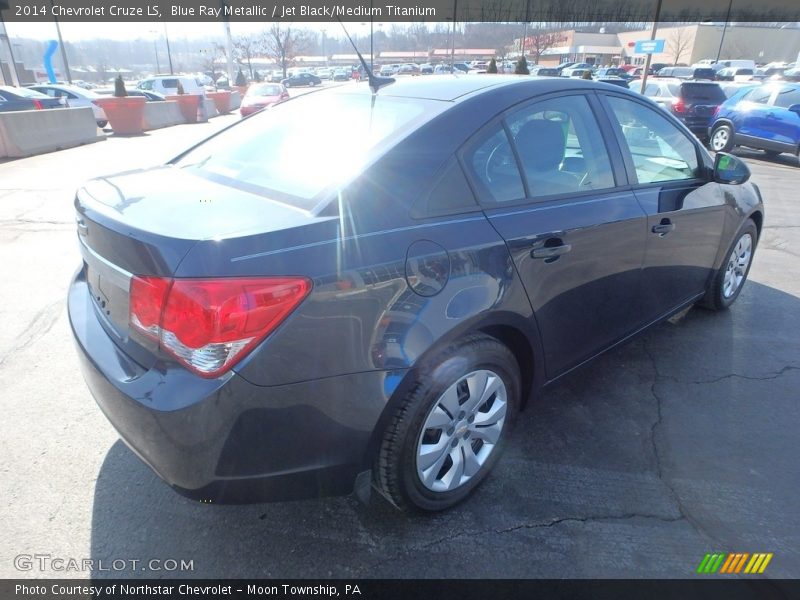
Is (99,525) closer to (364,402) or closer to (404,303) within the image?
(364,402)

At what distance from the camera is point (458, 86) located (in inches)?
102

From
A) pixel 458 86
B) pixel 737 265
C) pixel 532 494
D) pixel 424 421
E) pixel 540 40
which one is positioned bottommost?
pixel 532 494

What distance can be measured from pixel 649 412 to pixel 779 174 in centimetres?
1112

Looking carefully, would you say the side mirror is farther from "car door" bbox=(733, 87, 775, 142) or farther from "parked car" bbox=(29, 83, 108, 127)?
"parked car" bbox=(29, 83, 108, 127)

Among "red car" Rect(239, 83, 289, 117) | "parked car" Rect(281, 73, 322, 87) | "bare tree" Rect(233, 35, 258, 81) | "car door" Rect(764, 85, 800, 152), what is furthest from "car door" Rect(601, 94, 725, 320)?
"bare tree" Rect(233, 35, 258, 81)

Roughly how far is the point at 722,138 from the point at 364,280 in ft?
47.3

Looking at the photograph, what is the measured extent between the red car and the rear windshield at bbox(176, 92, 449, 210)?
20211 millimetres

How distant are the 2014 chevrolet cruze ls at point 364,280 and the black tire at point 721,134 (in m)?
12.1

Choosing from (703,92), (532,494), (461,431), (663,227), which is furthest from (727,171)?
(703,92)

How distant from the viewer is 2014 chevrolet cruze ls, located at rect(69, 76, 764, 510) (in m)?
1.70

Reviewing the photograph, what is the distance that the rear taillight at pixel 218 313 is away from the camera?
163 cm

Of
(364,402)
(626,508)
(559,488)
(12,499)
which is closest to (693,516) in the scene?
(626,508)

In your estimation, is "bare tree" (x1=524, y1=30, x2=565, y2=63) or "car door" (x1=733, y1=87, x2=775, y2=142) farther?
"bare tree" (x1=524, y1=30, x2=565, y2=63)

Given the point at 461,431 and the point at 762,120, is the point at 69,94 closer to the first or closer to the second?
the point at 762,120
